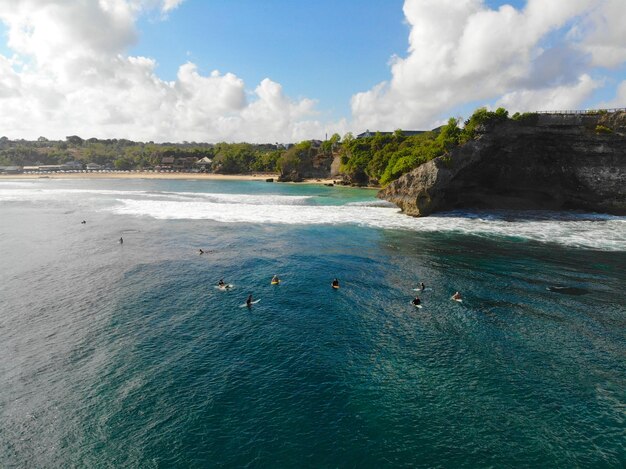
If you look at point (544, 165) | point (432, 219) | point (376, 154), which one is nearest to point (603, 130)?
point (544, 165)

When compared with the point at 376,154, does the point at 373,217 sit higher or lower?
lower

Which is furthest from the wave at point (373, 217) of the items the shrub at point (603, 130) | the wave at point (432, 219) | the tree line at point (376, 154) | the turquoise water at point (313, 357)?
the shrub at point (603, 130)

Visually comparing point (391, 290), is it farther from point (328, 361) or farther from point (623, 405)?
point (623, 405)

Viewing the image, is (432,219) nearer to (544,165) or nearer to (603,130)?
(544,165)

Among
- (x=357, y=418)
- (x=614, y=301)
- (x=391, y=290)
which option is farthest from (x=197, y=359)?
(x=614, y=301)

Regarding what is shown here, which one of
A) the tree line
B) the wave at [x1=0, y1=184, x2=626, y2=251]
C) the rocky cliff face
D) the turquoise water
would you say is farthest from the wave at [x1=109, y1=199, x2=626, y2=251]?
the tree line

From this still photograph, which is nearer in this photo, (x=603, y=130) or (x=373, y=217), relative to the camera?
(x=603, y=130)

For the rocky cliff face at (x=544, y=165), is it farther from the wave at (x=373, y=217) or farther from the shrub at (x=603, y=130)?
the wave at (x=373, y=217)
